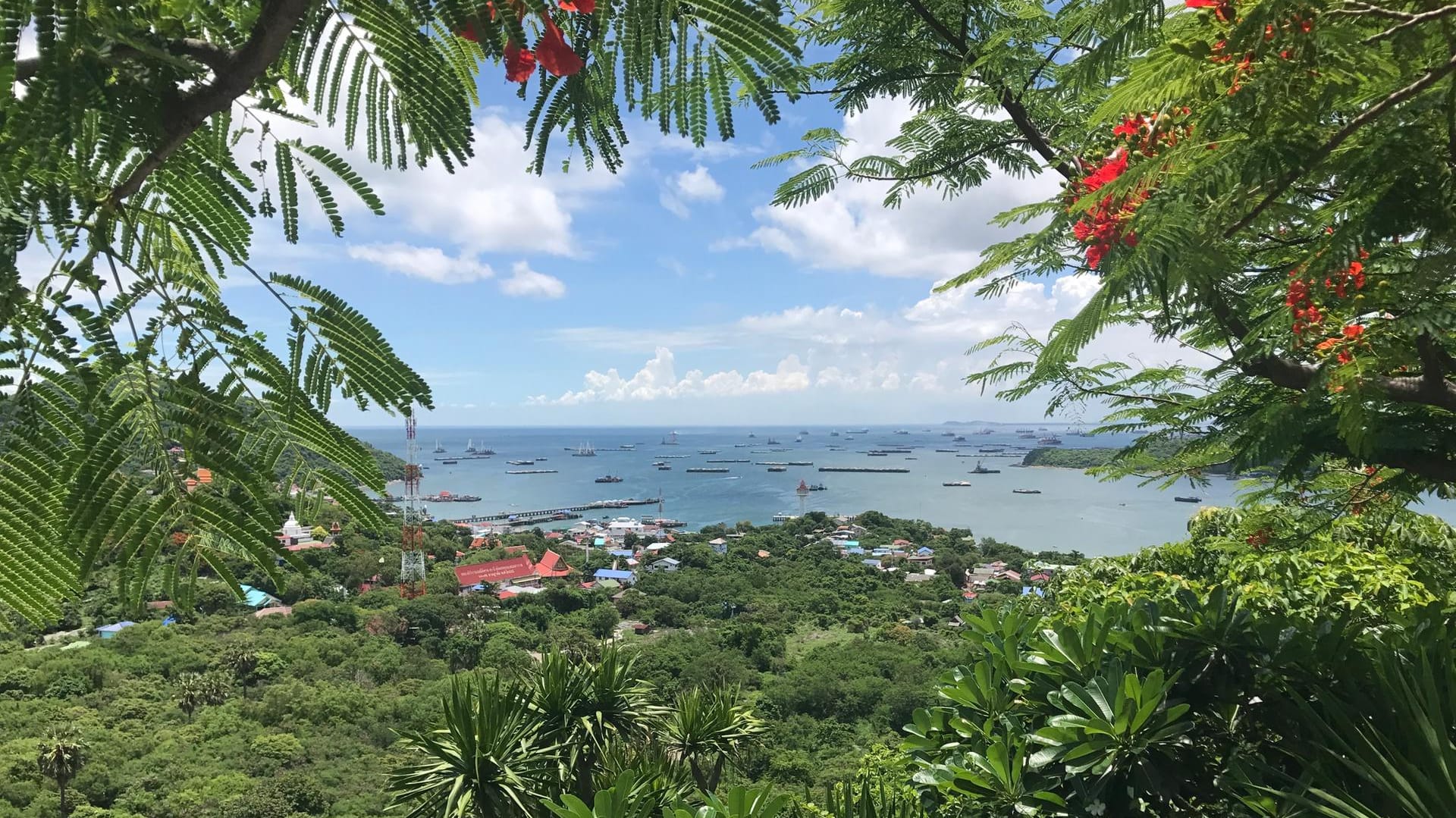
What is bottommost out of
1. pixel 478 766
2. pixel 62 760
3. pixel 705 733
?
pixel 62 760

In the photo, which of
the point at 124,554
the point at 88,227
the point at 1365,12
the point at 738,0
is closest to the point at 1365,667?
the point at 1365,12

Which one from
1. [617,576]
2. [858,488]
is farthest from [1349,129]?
[858,488]

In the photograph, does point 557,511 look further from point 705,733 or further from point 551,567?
point 705,733

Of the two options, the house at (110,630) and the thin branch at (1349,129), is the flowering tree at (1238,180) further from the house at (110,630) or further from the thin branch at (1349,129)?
the house at (110,630)

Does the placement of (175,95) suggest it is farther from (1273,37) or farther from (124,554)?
(1273,37)

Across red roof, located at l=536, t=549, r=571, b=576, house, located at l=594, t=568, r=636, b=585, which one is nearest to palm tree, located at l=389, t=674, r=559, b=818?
house, located at l=594, t=568, r=636, b=585

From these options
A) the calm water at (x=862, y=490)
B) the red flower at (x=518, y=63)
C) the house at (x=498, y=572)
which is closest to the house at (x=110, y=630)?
the calm water at (x=862, y=490)
